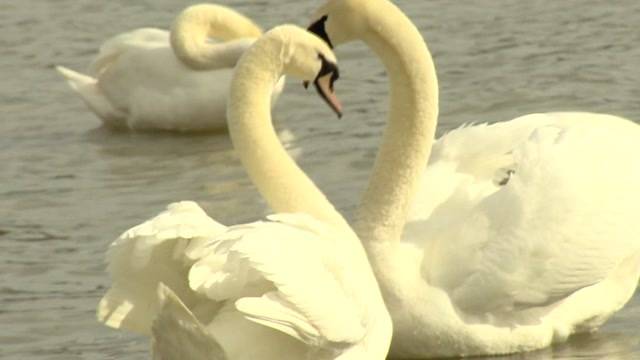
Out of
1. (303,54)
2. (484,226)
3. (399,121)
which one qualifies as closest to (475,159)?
(399,121)

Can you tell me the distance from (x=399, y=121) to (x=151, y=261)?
1.79 m

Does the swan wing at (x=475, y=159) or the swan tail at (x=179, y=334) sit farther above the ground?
the swan tail at (x=179, y=334)

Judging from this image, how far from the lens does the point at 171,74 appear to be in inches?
567

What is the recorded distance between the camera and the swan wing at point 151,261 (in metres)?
6.55

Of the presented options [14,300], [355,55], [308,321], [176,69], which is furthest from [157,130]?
[308,321]

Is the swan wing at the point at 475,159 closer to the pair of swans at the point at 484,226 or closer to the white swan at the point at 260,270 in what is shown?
the pair of swans at the point at 484,226

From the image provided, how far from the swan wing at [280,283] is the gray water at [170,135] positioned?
1.73m

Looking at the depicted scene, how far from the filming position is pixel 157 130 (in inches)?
557

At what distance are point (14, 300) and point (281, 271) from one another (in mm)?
2965

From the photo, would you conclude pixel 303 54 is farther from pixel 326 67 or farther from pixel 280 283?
pixel 280 283

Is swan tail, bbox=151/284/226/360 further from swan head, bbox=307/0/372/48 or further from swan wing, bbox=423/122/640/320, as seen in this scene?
swan head, bbox=307/0/372/48

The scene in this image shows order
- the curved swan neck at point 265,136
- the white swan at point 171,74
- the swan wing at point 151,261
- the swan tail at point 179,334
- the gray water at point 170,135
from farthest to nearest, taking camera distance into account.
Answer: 1. the white swan at point 171,74
2. the gray water at point 170,135
3. the curved swan neck at point 265,136
4. the swan wing at point 151,261
5. the swan tail at point 179,334

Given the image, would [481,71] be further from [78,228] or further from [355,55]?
[78,228]

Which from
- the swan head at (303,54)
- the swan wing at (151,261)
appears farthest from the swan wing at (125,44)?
the swan wing at (151,261)
